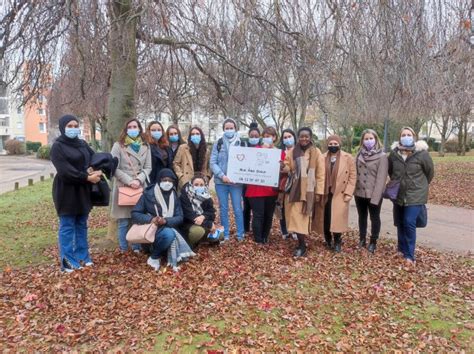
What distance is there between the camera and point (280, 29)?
6262 millimetres

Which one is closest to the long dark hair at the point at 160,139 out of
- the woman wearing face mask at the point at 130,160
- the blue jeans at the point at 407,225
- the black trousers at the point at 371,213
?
the woman wearing face mask at the point at 130,160

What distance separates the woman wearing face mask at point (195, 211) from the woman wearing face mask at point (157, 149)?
1.65ft

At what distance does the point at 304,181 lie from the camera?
5941 mm

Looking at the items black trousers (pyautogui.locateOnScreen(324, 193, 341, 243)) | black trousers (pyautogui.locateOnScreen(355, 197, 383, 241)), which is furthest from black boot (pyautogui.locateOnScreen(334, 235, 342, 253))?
black trousers (pyautogui.locateOnScreen(355, 197, 383, 241))

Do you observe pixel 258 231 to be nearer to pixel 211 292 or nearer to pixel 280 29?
pixel 211 292

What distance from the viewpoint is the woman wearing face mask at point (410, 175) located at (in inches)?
231

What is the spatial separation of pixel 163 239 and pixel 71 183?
4.49ft

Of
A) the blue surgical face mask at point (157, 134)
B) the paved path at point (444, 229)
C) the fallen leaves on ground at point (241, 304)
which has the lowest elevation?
the paved path at point (444, 229)

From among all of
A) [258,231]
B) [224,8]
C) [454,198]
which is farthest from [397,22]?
[454,198]

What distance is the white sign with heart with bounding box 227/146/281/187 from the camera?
627 centimetres

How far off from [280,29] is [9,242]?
658 cm

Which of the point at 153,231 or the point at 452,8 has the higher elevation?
the point at 452,8

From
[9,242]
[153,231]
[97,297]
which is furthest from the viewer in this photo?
[9,242]

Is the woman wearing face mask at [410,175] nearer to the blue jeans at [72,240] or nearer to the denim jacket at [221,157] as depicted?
the denim jacket at [221,157]
